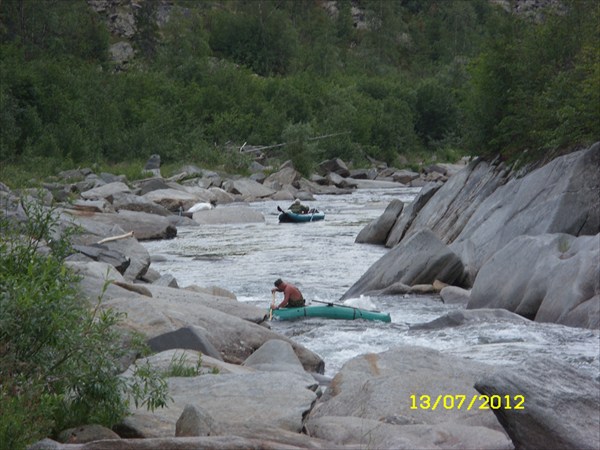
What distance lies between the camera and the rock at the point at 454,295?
1608cm

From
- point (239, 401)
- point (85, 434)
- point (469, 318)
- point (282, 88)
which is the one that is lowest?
point (469, 318)

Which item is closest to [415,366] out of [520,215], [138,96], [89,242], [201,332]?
[201,332]

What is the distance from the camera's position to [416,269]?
1736 centimetres

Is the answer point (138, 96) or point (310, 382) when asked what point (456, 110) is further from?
point (310, 382)

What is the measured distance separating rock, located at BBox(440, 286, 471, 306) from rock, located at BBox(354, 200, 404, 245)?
8080mm

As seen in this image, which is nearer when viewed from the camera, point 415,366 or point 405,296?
point 415,366

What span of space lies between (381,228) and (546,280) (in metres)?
10.5

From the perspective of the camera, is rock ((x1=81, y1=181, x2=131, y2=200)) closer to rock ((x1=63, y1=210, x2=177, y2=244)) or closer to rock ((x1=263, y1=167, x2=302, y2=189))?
rock ((x1=63, y1=210, x2=177, y2=244))

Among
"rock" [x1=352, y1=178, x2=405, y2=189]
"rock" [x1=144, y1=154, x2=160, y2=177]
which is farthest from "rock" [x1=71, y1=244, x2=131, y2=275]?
"rock" [x1=352, y1=178, x2=405, y2=189]

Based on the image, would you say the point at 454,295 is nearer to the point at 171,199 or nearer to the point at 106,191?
the point at 171,199

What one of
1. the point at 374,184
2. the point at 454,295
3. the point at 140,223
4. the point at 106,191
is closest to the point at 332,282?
the point at 454,295

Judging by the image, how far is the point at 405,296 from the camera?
655 inches

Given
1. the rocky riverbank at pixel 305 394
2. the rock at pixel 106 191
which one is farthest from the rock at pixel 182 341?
the rock at pixel 106 191

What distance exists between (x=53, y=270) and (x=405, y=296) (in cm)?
1031
